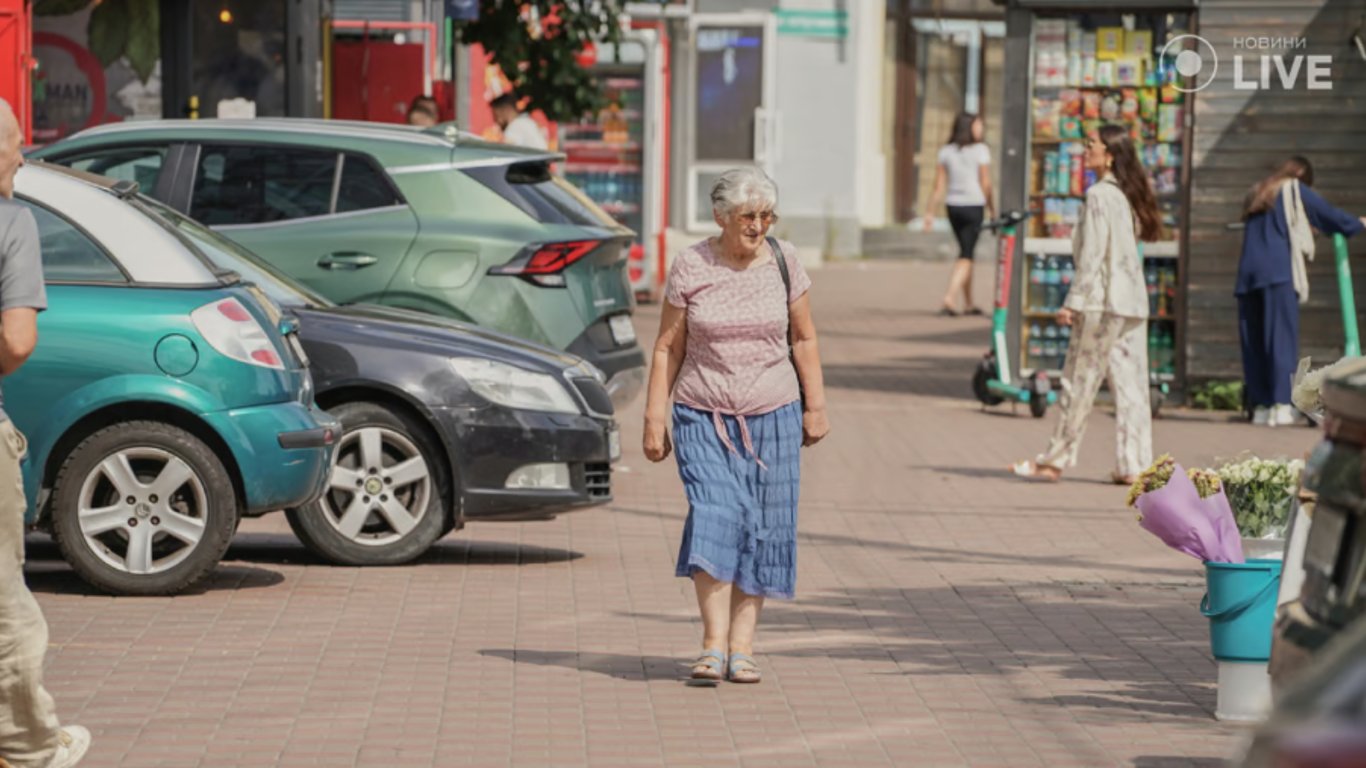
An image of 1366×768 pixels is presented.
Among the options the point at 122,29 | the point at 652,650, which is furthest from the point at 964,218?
the point at 652,650

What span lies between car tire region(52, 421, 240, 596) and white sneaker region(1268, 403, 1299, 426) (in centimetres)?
980

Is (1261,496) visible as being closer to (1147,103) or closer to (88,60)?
(1147,103)

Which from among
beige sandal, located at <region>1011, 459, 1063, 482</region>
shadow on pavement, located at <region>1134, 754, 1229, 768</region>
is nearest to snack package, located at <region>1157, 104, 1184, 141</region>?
beige sandal, located at <region>1011, 459, 1063, 482</region>

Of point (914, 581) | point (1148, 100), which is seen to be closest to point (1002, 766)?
point (914, 581)

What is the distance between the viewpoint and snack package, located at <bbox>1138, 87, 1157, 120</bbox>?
63.5 ft

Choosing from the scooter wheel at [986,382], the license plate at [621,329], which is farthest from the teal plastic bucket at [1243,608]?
the scooter wheel at [986,382]

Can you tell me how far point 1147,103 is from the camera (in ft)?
63.6

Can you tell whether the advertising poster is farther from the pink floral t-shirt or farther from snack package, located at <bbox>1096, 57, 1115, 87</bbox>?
the pink floral t-shirt

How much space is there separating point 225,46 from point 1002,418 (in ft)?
21.4

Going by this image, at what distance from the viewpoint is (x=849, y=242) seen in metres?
37.7

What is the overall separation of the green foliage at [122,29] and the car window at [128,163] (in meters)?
5.76

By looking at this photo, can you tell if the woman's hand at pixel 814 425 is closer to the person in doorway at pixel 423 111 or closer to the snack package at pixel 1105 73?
the snack package at pixel 1105 73

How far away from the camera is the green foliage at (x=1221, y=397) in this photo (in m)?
19.0

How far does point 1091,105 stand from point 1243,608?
478 inches
